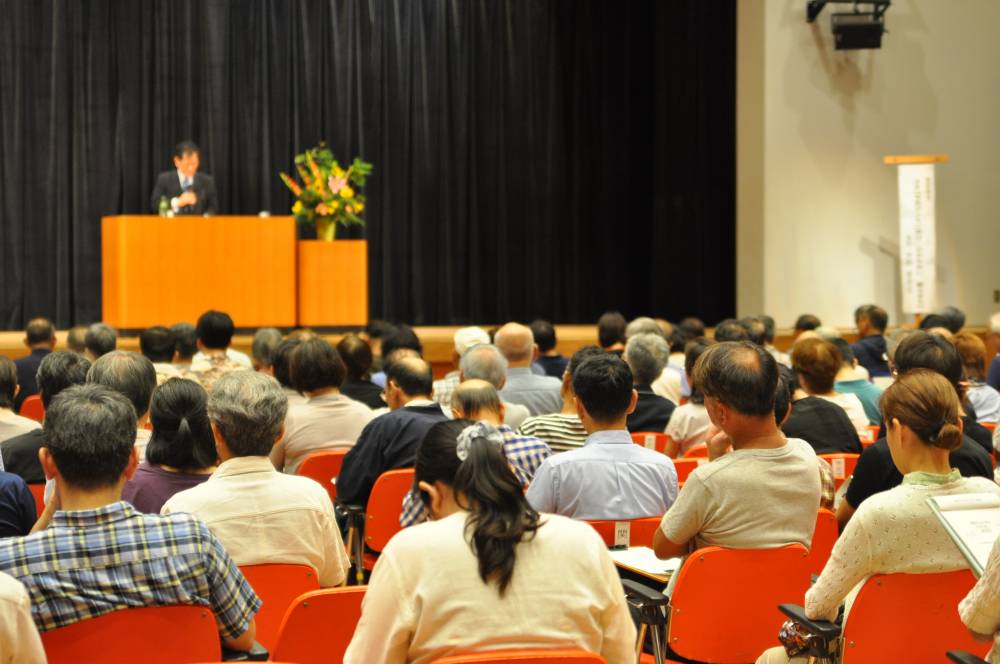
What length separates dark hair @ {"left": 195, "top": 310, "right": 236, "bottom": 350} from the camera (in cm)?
663

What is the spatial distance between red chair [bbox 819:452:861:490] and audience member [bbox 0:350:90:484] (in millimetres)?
2686

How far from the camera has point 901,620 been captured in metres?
2.90

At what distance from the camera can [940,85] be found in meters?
12.5

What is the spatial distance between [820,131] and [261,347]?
7005mm

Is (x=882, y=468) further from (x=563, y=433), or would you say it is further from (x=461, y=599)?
(x=461, y=599)

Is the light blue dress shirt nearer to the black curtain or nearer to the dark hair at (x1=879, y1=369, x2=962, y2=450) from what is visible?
the dark hair at (x1=879, y1=369, x2=962, y2=450)

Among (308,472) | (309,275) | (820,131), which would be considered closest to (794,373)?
(308,472)

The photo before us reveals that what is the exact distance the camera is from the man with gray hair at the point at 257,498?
3113mm

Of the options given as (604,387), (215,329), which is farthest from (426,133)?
(604,387)

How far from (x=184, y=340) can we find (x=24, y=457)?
2.67 meters

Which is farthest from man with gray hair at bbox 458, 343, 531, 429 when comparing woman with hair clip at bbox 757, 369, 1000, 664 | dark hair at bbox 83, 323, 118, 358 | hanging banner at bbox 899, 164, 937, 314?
hanging banner at bbox 899, 164, 937, 314

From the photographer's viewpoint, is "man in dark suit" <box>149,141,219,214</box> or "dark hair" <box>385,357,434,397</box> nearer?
"dark hair" <box>385,357,434,397</box>

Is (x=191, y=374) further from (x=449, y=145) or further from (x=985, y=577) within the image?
(x=449, y=145)

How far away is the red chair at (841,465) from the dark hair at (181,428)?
2231 millimetres
